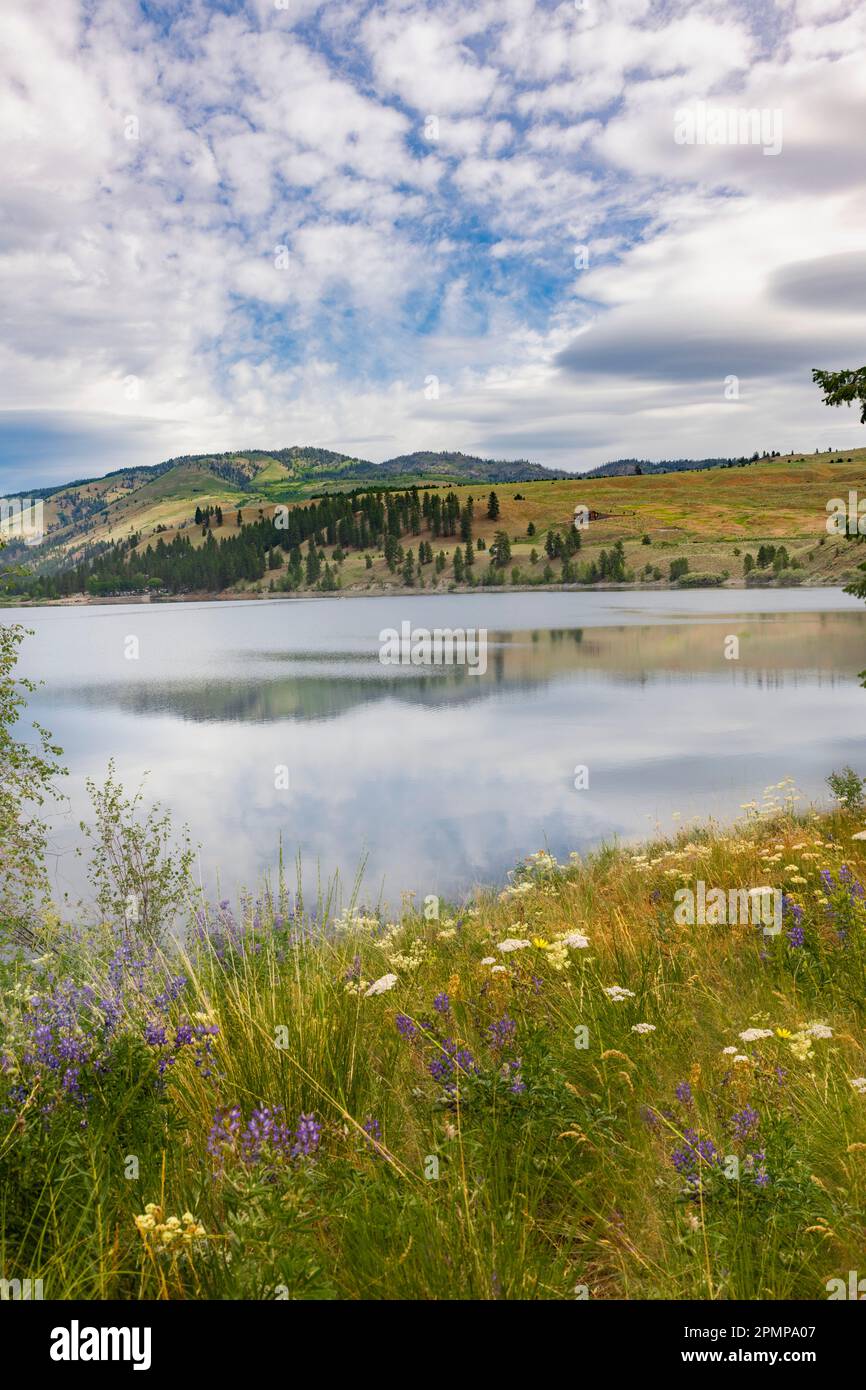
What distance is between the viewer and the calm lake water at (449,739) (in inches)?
786

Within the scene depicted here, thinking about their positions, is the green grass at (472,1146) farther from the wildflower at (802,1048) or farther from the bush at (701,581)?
the bush at (701,581)

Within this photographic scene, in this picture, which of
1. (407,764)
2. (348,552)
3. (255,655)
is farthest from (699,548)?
(407,764)

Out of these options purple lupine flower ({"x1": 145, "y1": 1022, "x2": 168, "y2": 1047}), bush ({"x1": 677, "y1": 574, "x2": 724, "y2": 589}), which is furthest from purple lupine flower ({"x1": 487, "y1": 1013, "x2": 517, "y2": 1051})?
bush ({"x1": 677, "y1": 574, "x2": 724, "y2": 589})

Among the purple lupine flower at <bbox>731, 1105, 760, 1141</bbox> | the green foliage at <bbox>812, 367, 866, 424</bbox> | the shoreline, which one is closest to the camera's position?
the purple lupine flower at <bbox>731, 1105, 760, 1141</bbox>

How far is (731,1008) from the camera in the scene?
6125mm

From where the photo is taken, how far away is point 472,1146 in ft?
13.1

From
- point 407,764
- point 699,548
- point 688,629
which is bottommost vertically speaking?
point 407,764

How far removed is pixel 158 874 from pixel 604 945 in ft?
27.9

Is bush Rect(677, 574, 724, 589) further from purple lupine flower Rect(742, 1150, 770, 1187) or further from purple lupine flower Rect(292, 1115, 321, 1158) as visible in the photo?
purple lupine flower Rect(292, 1115, 321, 1158)

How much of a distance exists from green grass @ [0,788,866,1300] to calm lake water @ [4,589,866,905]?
9421 mm

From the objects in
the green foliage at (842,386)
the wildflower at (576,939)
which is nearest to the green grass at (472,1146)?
A: the wildflower at (576,939)

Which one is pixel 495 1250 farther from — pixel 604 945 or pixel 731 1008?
pixel 604 945

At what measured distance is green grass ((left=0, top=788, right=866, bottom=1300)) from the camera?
10.7 ft
